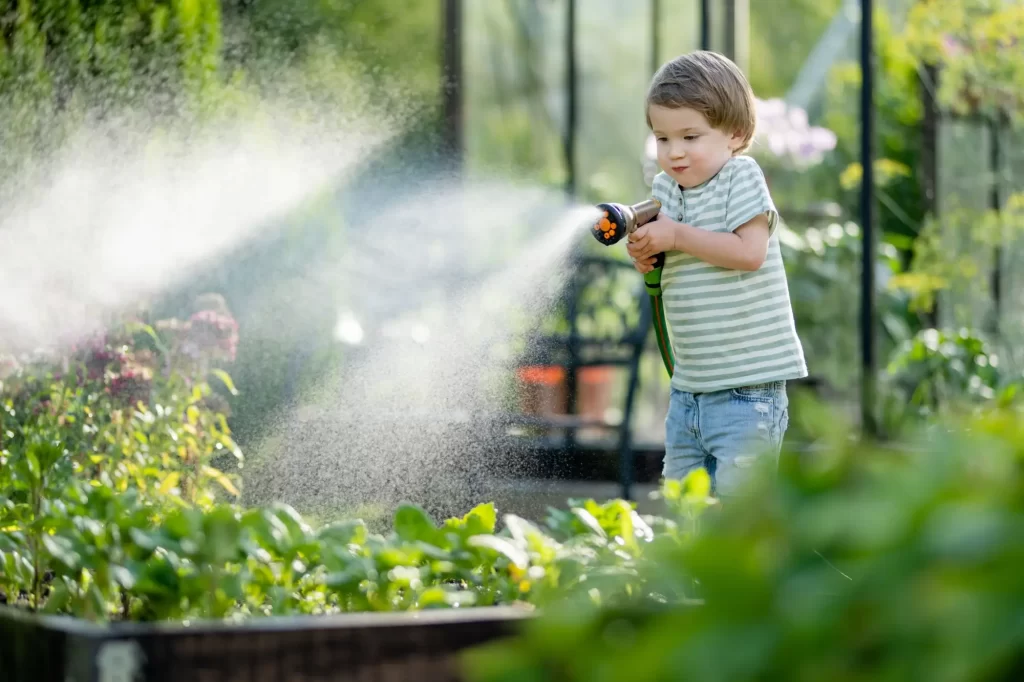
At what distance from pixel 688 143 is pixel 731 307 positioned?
29 centimetres

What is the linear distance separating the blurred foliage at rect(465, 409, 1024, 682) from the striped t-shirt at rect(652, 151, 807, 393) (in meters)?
1.56

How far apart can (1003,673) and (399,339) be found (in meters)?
3.45

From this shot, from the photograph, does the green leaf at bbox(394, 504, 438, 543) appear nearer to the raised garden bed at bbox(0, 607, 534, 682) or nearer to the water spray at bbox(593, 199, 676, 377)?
the raised garden bed at bbox(0, 607, 534, 682)

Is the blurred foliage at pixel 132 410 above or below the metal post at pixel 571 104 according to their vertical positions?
below

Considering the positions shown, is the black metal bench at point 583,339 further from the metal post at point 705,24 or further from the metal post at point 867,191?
the metal post at point 705,24

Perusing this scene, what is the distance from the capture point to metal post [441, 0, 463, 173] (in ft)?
Result: 15.8

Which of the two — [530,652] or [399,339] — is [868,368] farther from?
[530,652]

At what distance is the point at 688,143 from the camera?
91.2 inches

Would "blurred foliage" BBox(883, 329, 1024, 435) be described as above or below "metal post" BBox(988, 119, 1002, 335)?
below

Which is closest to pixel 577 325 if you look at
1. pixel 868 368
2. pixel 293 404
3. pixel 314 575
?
pixel 868 368

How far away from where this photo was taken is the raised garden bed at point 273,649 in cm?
96

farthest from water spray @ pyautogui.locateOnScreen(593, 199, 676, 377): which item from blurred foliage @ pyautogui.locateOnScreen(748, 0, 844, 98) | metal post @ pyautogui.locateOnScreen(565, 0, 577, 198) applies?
blurred foliage @ pyautogui.locateOnScreen(748, 0, 844, 98)

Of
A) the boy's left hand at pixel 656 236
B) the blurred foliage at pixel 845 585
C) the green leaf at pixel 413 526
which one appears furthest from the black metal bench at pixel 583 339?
the blurred foliage at pixel 845 585

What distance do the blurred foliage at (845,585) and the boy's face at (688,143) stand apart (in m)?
1.64
